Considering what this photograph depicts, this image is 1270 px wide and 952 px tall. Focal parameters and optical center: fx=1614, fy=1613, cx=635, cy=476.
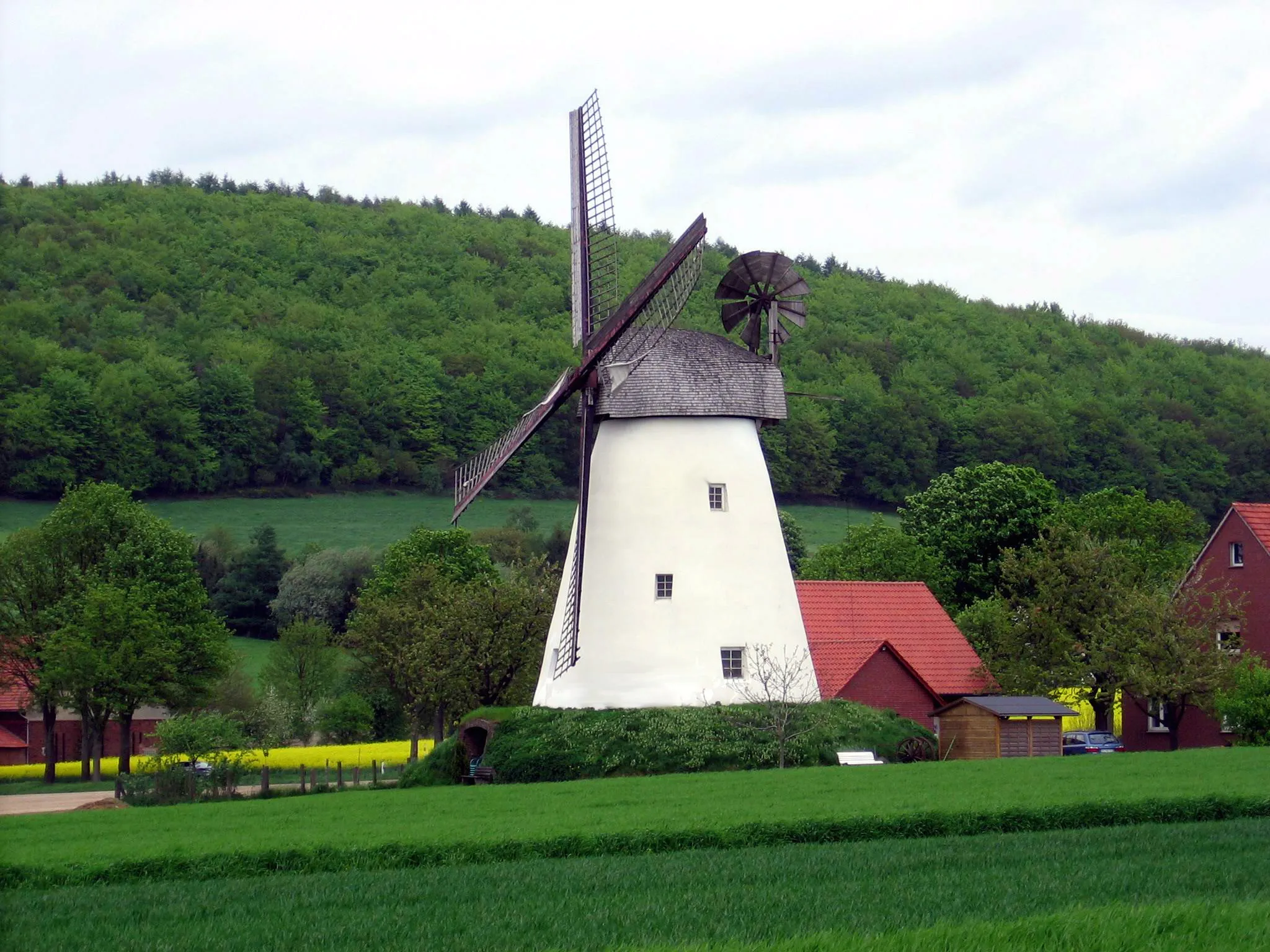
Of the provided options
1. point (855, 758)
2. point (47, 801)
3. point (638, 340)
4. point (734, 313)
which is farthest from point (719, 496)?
point (47, 801)

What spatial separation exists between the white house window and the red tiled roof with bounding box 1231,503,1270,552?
8.94 feet

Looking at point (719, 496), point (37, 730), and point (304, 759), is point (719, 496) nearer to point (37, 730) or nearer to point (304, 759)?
point (304, 759)

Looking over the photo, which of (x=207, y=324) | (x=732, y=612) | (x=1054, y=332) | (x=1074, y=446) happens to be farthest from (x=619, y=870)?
(x=1054, y=332)

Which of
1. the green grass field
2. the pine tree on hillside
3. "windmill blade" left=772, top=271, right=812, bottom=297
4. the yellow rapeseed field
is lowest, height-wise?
the yellow rapeseed field

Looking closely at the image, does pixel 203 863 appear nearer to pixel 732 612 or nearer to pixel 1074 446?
pixel 732 612

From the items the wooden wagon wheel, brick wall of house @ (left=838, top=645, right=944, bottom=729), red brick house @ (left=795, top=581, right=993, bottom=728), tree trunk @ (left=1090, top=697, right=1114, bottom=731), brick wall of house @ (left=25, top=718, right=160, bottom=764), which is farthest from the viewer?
brick wall of house @ (left=25, top=718, right=160, bottom=764)

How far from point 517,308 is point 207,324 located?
22.0 meters

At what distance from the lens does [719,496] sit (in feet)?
124

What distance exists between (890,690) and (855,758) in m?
6.38

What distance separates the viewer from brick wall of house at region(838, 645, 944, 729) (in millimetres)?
42062

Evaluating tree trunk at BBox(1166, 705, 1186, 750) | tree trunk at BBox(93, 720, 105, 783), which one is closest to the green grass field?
tree trunk at BBox(93, 720, 105, 783)

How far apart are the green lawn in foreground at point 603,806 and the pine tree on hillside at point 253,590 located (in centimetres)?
5765

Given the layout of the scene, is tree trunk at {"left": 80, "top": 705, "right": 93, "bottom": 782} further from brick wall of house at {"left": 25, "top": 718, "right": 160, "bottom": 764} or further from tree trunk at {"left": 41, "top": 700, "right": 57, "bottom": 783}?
brick wall of house at {"left": 25, "top": 718, "right": 160, "bottom": 764}

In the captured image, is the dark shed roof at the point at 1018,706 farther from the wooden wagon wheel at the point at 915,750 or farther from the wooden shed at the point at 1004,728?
the wooden wagon wheel at the point at 915,750
